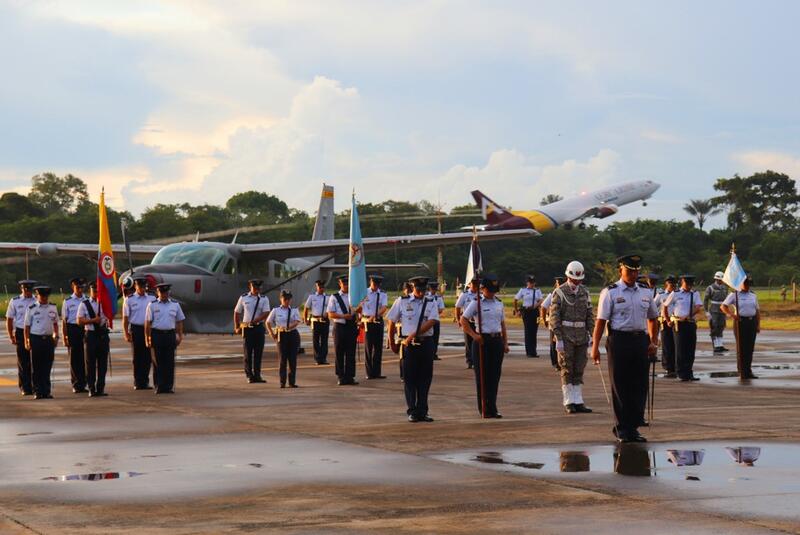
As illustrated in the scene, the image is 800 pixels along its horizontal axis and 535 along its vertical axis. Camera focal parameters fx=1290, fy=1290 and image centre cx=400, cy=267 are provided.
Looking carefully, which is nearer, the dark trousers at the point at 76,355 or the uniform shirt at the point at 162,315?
the uniform shirt at the point at 162,315

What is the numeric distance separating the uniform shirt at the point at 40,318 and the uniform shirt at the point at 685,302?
32.7 ft

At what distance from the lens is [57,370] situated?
25172 millimetres

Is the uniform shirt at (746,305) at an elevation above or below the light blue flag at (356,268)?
below

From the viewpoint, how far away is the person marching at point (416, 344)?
576 inches

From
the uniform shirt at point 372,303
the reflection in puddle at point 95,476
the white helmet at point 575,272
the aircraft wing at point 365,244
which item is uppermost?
the aircraft wing at point 365,244

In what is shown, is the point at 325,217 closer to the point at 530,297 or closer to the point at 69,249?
the point at 69,249

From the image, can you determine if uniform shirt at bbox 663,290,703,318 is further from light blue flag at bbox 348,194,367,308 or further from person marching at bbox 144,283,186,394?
person marching at bbox 144,283,186,394

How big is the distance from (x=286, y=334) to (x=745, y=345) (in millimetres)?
7397

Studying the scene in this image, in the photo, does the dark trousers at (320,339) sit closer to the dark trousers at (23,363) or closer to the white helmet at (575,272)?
the dark trousers at (23,363)

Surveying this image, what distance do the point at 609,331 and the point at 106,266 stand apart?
34.0 feet

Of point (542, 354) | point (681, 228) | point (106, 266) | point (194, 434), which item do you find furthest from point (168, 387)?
point (681, 228)

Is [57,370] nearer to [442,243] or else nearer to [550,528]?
[442,243]

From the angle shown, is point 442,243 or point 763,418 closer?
point 763,418

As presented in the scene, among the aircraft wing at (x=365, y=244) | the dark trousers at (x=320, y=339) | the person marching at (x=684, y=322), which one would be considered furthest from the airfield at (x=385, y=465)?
the aircraft wing at (x=365, y=244)
